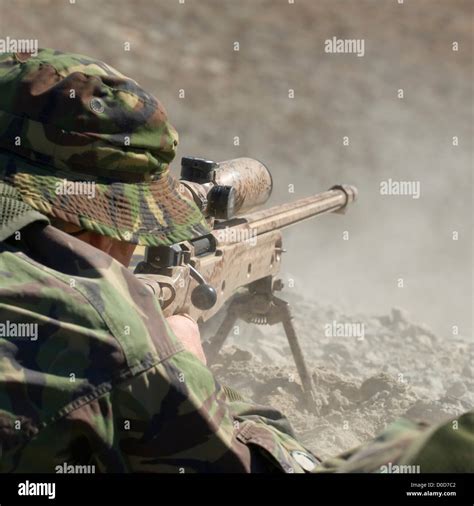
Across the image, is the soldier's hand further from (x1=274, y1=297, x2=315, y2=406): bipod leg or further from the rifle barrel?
(x1=274, y1=297, x2=315, y2=406): bipod leg

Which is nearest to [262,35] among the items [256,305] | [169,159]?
[256,305]

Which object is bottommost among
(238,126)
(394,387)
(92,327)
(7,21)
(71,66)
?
(394,387)

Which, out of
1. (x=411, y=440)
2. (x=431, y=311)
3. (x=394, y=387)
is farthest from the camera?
(x=431, y=311)

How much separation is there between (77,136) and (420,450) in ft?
3.73

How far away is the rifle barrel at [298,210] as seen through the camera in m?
5.29

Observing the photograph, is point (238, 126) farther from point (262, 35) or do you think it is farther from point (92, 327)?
point (92, 327)

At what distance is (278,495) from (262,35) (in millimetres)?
12790

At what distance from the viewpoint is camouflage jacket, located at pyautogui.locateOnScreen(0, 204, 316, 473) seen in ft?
6.53

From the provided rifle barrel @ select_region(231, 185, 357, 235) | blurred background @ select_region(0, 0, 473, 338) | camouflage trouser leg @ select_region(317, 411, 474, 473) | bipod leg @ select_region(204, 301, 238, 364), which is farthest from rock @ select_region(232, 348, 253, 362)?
camouflage trouser leg @ select_region(317, 411, 474, 473)

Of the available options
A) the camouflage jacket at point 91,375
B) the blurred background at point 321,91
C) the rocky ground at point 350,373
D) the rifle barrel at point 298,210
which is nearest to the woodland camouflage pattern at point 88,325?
the camouflage jacket at point 91,375

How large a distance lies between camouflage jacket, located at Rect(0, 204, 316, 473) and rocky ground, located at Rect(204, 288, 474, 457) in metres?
3.14

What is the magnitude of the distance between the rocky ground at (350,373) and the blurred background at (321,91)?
11.2 feet

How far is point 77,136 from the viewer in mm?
2318

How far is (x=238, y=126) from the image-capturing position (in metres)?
13.4
